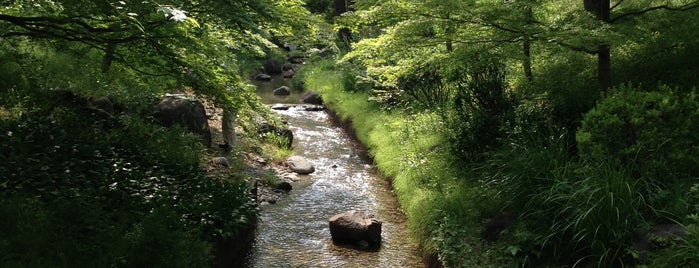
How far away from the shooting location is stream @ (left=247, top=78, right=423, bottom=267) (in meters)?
6.91

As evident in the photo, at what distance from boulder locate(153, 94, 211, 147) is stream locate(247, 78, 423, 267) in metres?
2.40

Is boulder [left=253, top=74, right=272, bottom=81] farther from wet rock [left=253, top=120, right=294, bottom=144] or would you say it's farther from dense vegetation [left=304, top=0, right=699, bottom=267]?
dense vegetation [left=304, top=0, right=699, bottom=267]

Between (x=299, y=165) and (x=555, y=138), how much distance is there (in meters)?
6.10

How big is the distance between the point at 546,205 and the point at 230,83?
4.67 metres

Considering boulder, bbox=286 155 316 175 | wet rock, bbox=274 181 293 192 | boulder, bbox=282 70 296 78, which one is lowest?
boulder, bbox=282 70 296 78

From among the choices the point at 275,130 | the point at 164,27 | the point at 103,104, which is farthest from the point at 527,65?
the point at 103,104

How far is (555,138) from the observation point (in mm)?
6633

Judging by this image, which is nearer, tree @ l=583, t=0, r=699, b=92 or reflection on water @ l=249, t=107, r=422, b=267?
tree @ l=583, t=0, r=699, b=92

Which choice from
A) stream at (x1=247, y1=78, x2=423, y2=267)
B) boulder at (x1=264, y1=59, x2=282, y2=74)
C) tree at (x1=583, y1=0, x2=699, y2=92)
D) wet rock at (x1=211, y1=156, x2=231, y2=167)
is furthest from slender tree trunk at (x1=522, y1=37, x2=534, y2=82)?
boulder at (x1=264, y1=59, x2=282, y2=74)

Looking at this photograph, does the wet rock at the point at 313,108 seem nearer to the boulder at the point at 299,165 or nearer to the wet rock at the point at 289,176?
the boulder at the point at 299,165

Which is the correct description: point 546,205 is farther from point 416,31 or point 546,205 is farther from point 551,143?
point 416,31

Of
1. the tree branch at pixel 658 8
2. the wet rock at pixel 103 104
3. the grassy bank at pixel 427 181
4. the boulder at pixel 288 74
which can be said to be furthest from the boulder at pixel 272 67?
the tree branch at pixel 658 8

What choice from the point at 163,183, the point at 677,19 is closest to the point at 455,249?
the point at 163,183

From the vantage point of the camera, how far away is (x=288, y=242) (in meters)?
7.44
